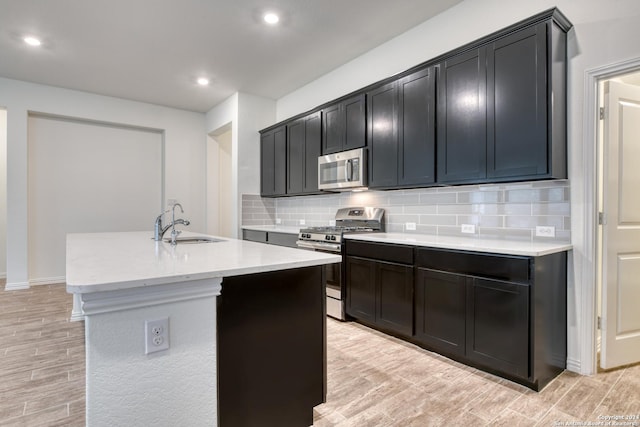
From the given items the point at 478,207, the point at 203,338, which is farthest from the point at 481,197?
the point at 203,338

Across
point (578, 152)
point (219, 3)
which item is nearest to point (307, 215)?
point (219, 3)

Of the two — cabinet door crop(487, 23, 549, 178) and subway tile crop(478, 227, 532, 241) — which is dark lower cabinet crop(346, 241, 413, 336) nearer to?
subway tile crop(478, 227, 532, 241)

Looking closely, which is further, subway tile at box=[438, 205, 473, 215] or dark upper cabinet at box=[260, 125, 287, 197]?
dark upper cabinet at box=[260, 125, 287, 197]

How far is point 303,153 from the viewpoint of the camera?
4.49 metres

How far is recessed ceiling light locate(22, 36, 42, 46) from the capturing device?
11.7 feet

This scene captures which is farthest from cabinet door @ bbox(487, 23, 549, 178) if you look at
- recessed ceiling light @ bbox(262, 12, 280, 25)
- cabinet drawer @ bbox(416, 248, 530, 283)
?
recessed ceiling light @ bbox(262, 12, 280, 25)

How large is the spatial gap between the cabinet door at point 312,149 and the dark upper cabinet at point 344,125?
11cm

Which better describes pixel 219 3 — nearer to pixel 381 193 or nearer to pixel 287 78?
pixel 287 78

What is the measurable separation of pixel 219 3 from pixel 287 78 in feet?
5.80

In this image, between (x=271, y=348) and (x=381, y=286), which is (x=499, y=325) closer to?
(x=381, y=286)

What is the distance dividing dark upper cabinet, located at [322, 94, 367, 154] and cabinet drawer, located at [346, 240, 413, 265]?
3.66 ft

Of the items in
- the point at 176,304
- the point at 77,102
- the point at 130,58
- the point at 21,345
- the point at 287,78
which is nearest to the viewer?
the point at 176,304

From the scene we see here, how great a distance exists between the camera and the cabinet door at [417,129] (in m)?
2.89

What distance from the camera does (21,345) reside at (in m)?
2.80
